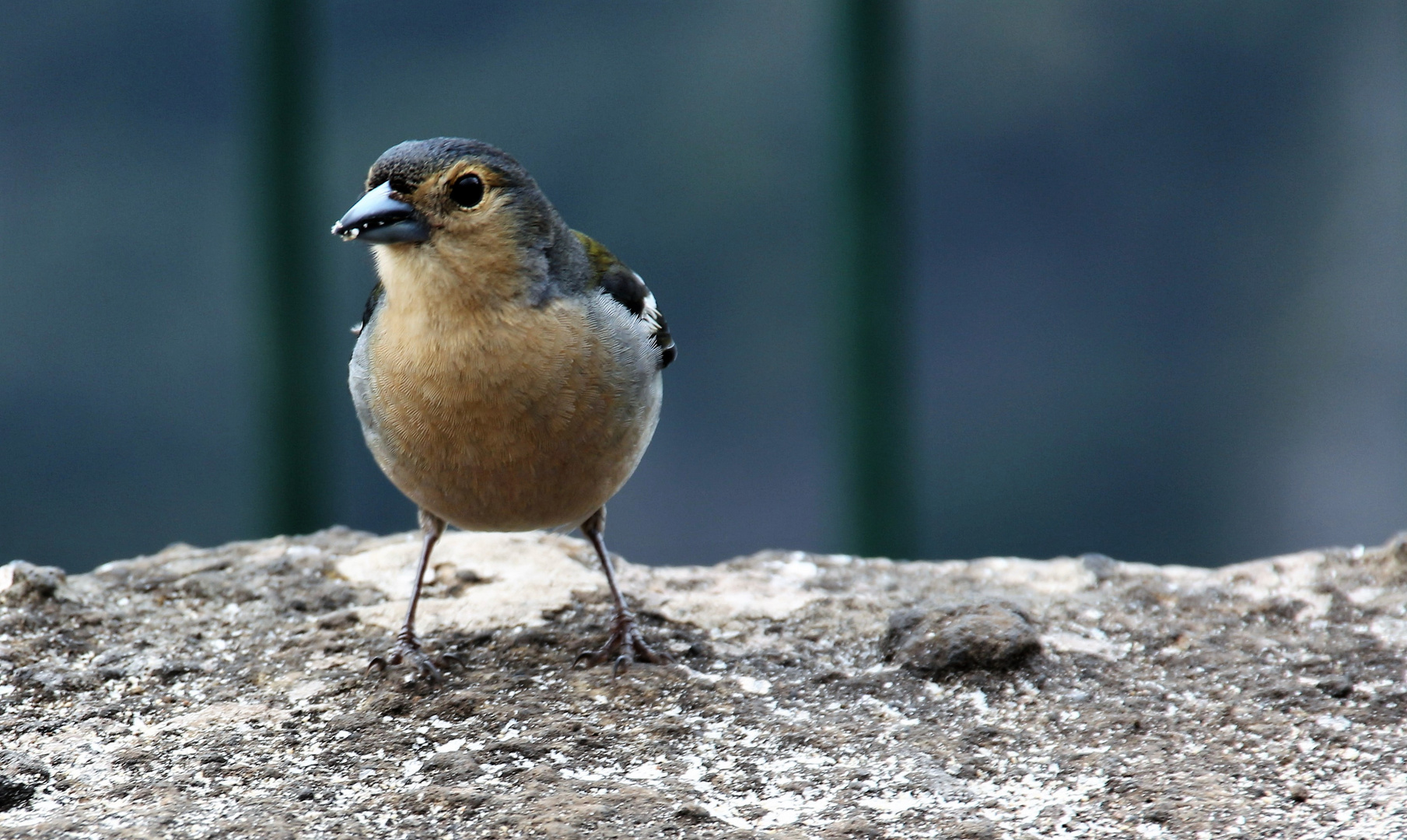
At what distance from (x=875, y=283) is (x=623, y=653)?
3.07 meters

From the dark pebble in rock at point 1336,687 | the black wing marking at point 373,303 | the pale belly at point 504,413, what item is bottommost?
the dark pebble in rock at point 1336,687

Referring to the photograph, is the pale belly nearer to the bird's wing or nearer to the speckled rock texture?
the bird's wing

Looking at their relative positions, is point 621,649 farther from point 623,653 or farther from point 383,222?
point 383,222

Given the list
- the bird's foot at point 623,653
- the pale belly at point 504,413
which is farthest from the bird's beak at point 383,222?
the bird's foot at point 623,653

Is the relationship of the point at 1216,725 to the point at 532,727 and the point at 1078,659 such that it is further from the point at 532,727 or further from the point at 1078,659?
Answer: the point at 532,727

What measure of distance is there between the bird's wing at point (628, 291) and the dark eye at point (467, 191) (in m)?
0.41

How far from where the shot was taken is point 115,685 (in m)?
3.09

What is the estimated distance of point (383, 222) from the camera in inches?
113

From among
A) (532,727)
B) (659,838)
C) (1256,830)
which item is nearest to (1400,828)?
(1256,830)

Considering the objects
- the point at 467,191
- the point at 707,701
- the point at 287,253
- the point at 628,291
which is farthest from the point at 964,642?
the point at 287,253

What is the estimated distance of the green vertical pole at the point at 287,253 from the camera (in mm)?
5891

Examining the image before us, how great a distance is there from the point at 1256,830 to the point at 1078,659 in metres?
0.84

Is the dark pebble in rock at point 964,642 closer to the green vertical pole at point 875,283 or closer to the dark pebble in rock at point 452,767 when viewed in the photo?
the dark pebble in rock at point 452,767

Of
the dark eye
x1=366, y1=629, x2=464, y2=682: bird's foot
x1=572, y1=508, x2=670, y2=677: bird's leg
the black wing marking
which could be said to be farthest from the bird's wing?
x1=366, y1=629, x2=464, y2=682: bird's foot
